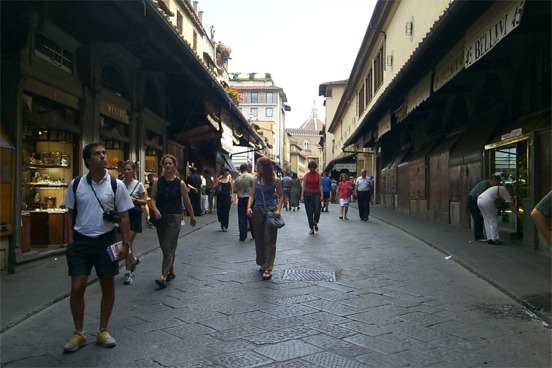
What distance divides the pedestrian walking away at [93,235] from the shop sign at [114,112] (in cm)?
683

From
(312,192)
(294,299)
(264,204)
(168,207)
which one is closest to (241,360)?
(294,299)

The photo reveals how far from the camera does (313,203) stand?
40.3 ft

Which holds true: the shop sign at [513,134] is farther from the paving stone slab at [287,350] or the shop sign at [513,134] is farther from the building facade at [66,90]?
the paving stone slab at [287,350]

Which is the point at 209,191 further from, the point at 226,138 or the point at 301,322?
the point at 301,322

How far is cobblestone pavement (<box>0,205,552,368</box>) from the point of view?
4.02 m

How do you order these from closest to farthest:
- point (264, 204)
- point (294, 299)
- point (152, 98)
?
point (294, 299) < point (264, 204) < point (152, 98)

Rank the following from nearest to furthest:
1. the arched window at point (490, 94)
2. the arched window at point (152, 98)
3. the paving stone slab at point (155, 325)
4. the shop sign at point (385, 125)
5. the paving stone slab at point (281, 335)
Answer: the paving stone slab at point (281, 335), the paving stone slab at point (155, 325), the arched window at point (490, 94), the arched window at point (152, 98), the shop sign at point (385, 125)

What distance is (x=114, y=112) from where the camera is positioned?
11.7m

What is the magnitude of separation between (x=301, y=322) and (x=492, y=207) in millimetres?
6478

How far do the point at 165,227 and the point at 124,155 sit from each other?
662cm

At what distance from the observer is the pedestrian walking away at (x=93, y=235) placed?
4.25 m

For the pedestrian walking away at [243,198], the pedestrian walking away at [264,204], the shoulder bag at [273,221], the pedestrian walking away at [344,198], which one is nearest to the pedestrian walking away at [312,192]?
the pedestrian walking away at [243,198]

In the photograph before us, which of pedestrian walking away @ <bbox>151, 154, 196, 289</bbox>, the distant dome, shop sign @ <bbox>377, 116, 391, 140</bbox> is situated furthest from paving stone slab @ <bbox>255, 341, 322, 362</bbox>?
the distant dome

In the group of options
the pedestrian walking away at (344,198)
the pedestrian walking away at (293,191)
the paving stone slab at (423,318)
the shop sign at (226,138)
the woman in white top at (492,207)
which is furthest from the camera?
the pedestrian walking away at (293,191)
